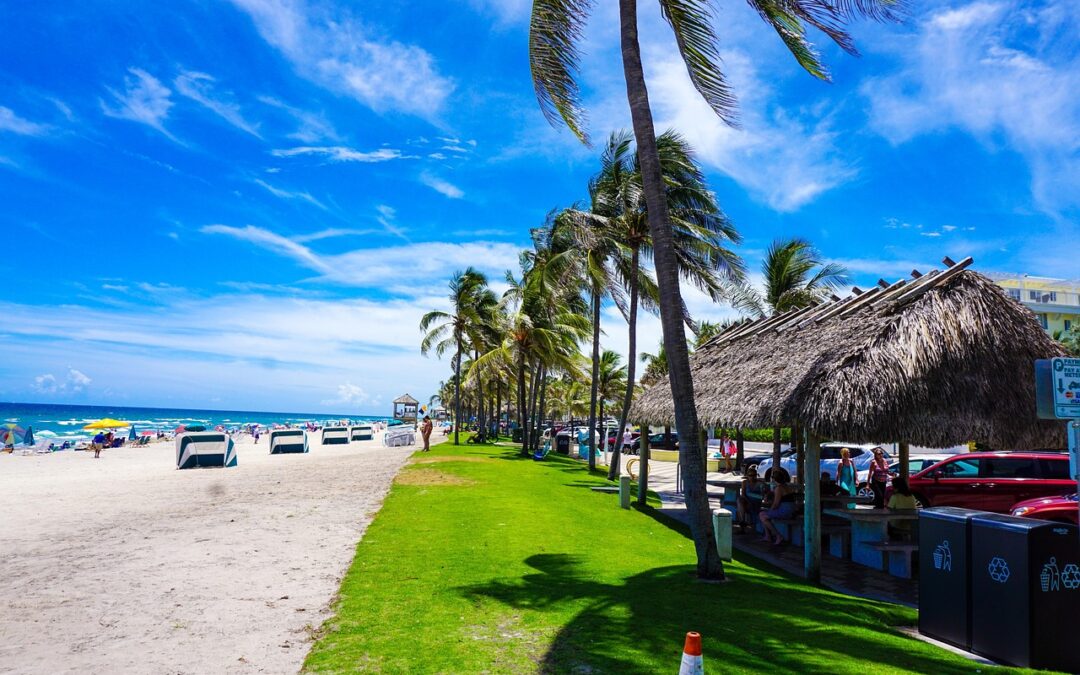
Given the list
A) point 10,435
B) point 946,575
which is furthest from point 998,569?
point 10,435

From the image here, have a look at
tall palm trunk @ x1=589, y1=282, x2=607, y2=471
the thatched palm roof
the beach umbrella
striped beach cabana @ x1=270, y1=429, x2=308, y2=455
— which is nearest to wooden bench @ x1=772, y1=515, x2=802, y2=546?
the thatched palm roof

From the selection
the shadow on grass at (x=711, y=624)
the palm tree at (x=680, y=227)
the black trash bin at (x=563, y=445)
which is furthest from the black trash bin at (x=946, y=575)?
the black trash bin at (x=563, y=445)

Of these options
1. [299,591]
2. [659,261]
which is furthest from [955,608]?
[299,591]

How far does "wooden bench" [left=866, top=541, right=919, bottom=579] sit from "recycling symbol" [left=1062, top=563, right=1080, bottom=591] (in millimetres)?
4562

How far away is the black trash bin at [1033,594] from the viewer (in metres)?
5.70

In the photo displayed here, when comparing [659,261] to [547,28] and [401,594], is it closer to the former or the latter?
[547,28]

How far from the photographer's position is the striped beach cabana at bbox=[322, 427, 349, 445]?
2023 inches

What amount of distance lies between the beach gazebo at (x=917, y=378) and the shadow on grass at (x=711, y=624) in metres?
2.16

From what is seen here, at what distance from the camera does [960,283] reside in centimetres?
1034

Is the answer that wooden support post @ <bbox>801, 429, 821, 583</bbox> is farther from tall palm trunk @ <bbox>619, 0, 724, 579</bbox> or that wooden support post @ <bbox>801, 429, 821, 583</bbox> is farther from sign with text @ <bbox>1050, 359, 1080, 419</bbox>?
sign with text @ <bbox>1050, 359, 1080, 419</bbox>

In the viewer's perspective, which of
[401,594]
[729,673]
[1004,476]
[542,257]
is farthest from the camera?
[542,257]

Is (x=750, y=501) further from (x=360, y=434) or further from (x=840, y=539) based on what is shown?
(x=360, y=434)

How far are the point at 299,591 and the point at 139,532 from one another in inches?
236

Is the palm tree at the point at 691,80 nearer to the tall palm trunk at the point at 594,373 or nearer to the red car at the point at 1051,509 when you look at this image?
the red car at the point at 1051,509
